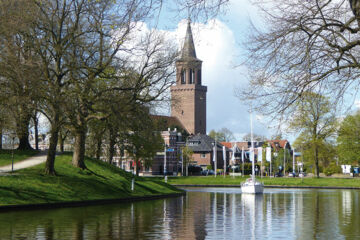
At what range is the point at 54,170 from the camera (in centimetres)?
3412

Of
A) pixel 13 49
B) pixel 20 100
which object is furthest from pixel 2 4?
pixel 20 100

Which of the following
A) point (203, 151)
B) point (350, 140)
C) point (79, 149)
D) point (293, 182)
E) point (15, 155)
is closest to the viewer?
point (79, 149)

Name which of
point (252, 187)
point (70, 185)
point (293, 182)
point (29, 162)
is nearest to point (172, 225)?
point (70, 185)

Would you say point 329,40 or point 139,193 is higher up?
point 329,40

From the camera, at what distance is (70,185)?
31.9 metres

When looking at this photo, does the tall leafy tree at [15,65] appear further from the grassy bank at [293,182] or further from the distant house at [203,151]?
the distant house at [203,151]

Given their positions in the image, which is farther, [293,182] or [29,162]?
[293,182]

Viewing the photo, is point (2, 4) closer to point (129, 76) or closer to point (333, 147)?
point (129, 76)

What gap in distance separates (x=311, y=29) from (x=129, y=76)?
20.8 meters

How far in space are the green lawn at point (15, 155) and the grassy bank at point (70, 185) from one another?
2299mm

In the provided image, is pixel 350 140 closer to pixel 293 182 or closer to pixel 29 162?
pixel 293 182

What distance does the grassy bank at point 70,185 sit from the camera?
2773 cm

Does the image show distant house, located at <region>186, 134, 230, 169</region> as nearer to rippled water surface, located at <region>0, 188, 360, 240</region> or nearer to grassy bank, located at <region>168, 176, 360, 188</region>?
grassy bank, located at <region>168, 176, 360, 188</region>

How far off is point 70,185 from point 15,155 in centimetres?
930
